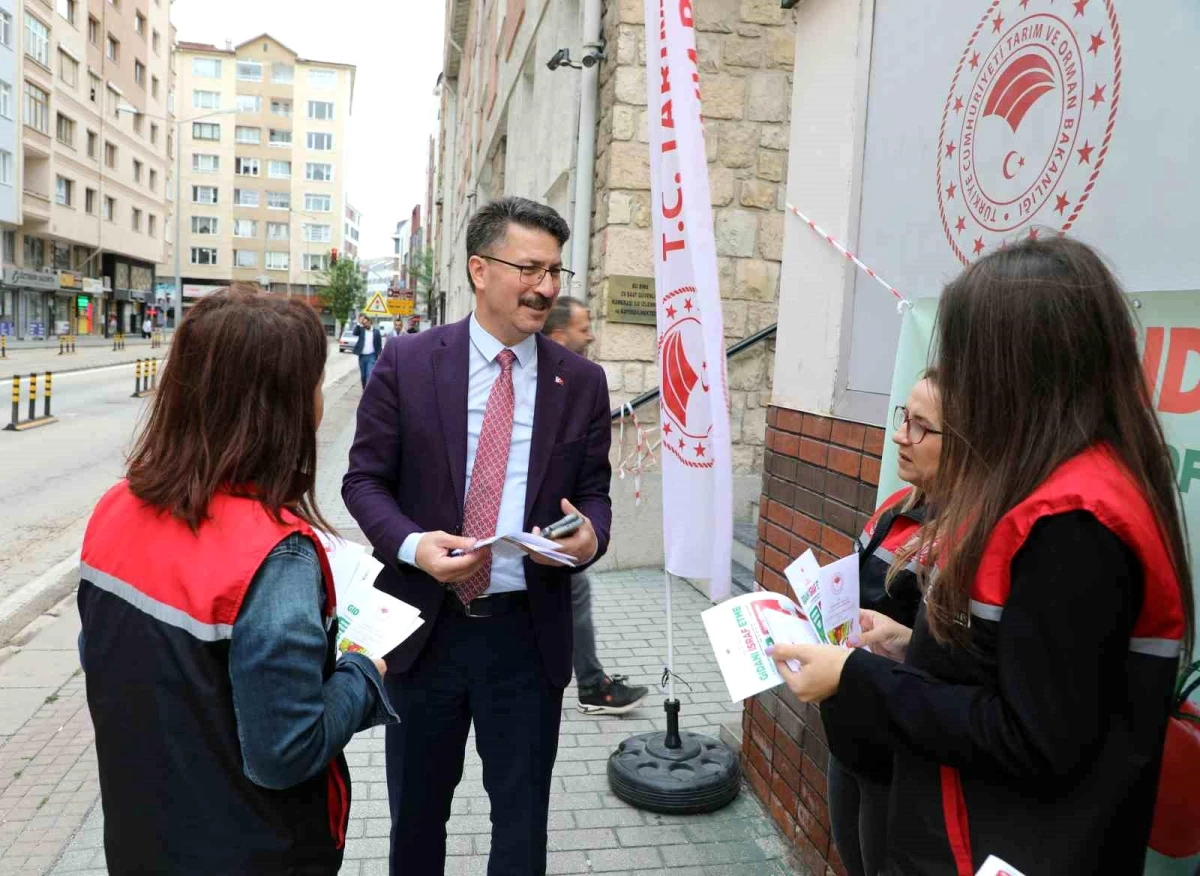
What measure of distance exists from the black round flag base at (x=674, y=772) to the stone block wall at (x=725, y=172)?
3830mm

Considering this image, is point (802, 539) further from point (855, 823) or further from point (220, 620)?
point (220, 620)

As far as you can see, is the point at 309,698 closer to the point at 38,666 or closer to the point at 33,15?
the point at 38,666

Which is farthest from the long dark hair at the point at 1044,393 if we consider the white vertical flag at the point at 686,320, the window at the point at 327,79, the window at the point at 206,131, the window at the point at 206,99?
the window at the point at 206,99

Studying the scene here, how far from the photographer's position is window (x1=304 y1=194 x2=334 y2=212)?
75875 mm

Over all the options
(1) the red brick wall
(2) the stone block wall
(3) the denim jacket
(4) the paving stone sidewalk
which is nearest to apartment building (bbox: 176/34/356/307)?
(2) the stone block wall

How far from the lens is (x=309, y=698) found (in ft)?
5.23

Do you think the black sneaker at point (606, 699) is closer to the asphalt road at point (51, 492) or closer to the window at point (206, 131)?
the asphalt road at point (51, 492)

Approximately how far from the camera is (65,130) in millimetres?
44656

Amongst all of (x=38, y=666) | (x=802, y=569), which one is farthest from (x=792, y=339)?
(x=38, y=666)

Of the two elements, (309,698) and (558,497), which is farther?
(558,497)

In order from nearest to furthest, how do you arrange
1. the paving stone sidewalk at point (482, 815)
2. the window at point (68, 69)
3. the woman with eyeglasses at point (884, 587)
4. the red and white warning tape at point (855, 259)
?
the woman with eyeglasses at point (884, 587) < the red and white warning tape at point (855, 259) < the paving stone sidewalk at point (482, 815) < the window at point (68, 69)

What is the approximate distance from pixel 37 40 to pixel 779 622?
4920cm

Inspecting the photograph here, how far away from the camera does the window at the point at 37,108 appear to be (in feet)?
131

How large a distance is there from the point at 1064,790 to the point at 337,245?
A: 3154 inches
